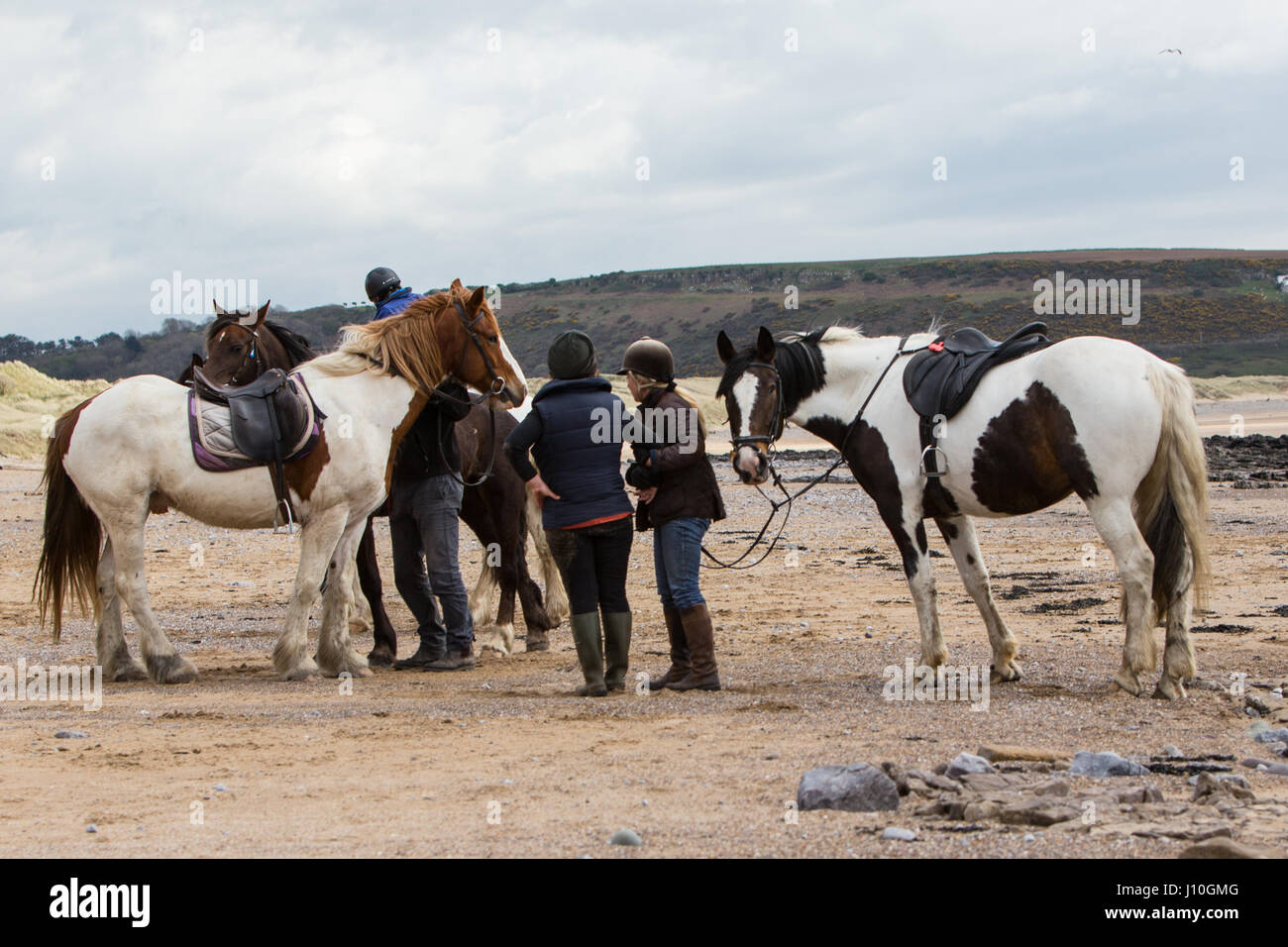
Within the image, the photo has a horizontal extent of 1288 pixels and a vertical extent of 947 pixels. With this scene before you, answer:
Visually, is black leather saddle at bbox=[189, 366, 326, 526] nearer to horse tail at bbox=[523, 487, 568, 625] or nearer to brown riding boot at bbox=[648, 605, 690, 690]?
brown riding boot at bbox=[648, 605, 690, 690]

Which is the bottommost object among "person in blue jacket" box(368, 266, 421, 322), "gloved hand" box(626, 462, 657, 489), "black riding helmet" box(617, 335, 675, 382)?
"gloved hand" box(626, 462, 657, 489)

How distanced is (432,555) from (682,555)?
7.70 ft

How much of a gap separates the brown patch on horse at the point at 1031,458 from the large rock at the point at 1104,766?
8.08 feet

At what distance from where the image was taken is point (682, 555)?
8398mm

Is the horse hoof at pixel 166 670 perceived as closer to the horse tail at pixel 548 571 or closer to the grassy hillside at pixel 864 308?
the horse tail at pixel 548 571

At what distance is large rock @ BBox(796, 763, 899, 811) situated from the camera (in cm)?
536

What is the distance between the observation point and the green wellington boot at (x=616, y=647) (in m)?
8.36

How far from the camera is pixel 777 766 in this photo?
20.4ft

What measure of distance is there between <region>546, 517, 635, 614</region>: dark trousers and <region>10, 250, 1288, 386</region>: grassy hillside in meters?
61.8

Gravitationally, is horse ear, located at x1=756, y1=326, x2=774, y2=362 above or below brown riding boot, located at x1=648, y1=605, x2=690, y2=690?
above

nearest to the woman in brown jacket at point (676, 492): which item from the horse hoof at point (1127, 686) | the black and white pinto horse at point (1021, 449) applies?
the black and white pinto horse at point (1021, 449)

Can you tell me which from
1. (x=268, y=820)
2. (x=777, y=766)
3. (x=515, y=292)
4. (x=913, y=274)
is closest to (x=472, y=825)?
(x=268, y=820)

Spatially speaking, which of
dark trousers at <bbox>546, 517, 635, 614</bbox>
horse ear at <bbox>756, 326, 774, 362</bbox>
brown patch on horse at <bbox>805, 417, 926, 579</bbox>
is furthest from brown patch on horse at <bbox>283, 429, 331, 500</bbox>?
brown patch on horse at <bbox>805, 417, 926, 579</bbox>

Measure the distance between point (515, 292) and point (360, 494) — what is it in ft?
447
